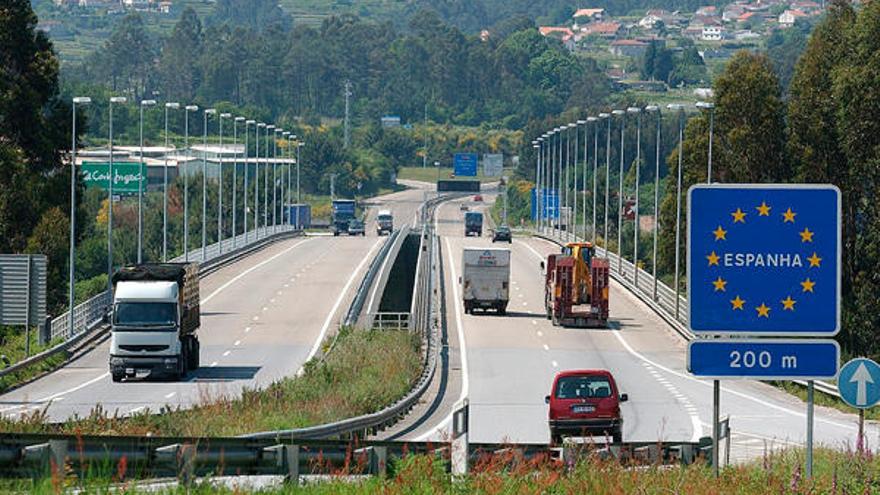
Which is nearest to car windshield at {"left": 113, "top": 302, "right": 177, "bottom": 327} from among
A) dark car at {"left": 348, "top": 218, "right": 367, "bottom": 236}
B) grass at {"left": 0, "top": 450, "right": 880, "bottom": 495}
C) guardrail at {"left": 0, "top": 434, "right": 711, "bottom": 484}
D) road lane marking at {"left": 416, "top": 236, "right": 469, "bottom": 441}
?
road lane marking at {"left": 416, "top": 236, "right": 469, "bottom": 441}

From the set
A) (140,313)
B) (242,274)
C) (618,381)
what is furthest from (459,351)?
(242,274)

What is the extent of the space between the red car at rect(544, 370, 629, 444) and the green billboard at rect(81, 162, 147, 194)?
5071cm

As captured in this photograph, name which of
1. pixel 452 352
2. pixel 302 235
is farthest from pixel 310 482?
pixel 302 235

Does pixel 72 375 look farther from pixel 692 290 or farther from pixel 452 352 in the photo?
pixel 692 290

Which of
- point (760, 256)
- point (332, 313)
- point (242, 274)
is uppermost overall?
point (760, 256)

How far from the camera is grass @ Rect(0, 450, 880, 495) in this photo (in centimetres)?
1580

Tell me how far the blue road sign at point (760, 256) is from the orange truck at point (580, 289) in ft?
164

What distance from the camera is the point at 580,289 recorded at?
70125 millimetres

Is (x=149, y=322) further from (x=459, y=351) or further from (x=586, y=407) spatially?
(x=586, y=407)

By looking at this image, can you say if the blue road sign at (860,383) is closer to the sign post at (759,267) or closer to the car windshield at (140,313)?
the sign post at (759,267)

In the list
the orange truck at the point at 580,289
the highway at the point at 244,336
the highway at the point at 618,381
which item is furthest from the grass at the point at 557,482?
the orange truck at the point at 580,289

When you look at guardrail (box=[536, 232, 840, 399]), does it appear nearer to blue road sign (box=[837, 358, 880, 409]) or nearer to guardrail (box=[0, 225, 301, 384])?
guardrail (box=[0, 225, 301, 384])

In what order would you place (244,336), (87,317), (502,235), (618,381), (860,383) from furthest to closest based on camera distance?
1. (502,235)
2. (244,336)
3. (87,317)
4. (618,381)
5. (860,383)

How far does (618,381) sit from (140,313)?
12563 millimetres
